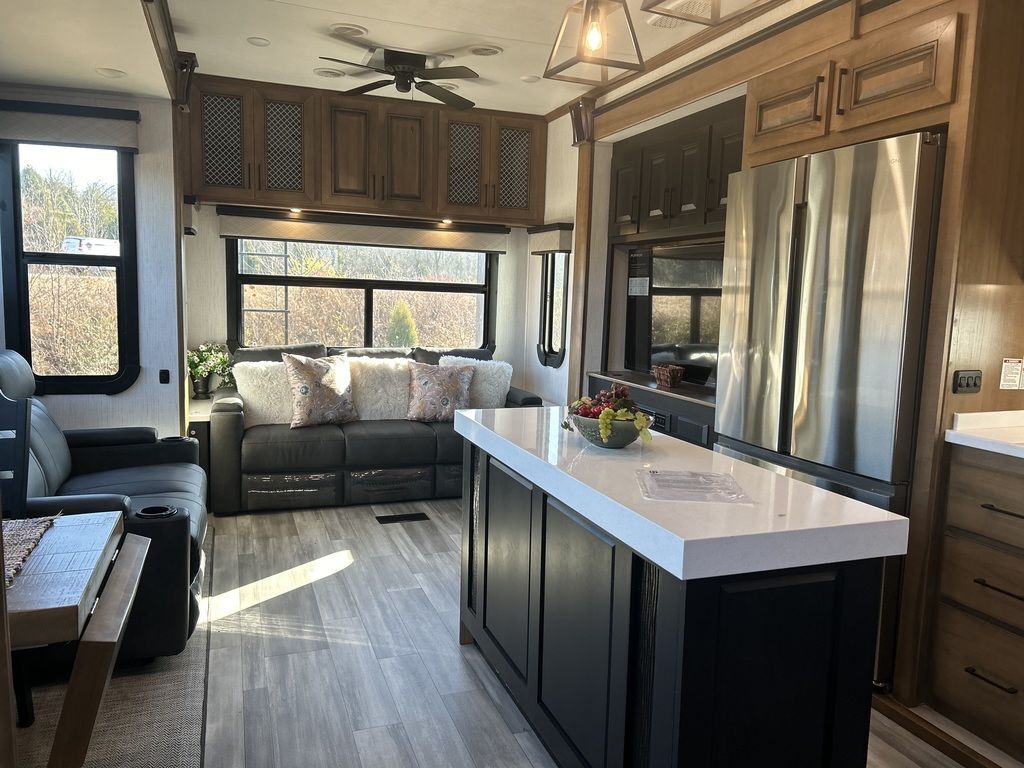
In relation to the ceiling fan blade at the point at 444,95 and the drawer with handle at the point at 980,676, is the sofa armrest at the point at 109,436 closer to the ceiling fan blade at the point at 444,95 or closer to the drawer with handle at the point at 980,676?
the ceiling fan blade at the point at 444,95

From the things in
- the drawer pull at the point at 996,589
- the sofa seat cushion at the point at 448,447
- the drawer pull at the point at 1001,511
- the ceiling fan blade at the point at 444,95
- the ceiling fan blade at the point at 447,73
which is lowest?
the sofa seat cushion at the point at 448,447

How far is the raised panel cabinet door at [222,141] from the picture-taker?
4.86 metres

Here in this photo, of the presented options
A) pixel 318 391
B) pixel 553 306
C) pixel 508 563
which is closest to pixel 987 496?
pixel 508 563

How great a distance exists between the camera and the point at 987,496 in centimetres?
246

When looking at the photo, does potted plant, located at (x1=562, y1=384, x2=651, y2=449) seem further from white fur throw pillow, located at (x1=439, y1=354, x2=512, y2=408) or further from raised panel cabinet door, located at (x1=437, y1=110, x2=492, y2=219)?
raised panel cabinet door, located at (x1=437, y1=110, x2=492, y2=219)

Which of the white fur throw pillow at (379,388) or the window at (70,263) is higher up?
the window at (70,263)

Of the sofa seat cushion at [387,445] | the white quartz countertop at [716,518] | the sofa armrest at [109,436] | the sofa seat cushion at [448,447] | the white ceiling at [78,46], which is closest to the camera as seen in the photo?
the white quartz countertop at [716,518]

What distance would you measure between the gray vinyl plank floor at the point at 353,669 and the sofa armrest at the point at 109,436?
2.39 ft

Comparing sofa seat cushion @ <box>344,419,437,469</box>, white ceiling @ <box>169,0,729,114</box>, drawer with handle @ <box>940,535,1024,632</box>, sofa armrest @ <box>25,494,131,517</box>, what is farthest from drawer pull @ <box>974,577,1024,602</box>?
sofa seat cushion @ <box>344,419,437,469</box>

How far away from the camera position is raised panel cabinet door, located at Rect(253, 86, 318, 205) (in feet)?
16.4

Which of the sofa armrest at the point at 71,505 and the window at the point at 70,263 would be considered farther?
the window at the point at 70,263

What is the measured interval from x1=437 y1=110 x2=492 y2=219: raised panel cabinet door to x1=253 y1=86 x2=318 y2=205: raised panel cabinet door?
0.91 meters

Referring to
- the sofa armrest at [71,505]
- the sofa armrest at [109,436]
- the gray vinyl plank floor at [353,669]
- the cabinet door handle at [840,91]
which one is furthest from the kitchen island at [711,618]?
the sofa armrest at [109,436]

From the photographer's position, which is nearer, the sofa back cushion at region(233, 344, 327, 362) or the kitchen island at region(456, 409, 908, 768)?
the kitchen island at region(456, 409, 908, 768)
